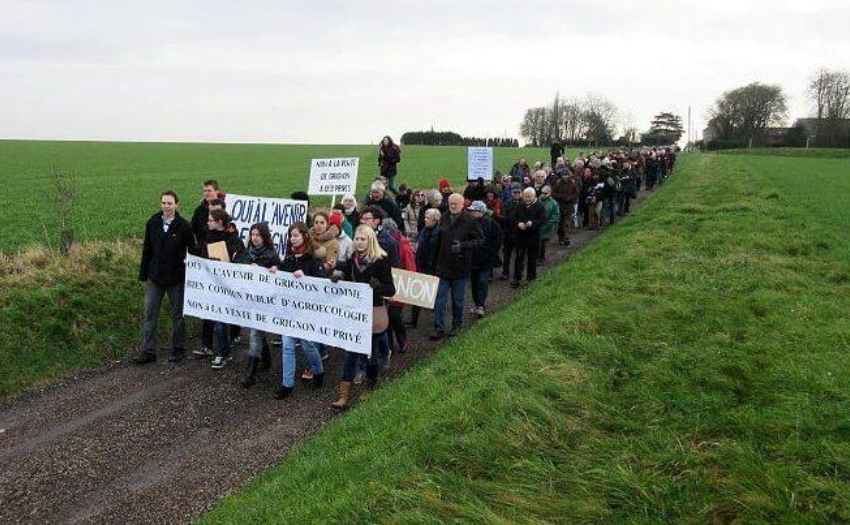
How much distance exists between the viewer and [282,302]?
8086mm

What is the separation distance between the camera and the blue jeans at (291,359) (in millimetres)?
7887

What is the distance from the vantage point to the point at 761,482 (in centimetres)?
415

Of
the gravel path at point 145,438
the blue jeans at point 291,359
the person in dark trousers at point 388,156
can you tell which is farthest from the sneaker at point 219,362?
the person in dark trousers at point 388,156

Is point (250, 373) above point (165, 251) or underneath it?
underneath

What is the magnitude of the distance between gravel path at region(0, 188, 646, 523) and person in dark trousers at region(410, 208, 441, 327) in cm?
162

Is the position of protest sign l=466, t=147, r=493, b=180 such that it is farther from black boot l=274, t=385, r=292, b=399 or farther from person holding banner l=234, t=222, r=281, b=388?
black boot l=274, t=385, r=292, b=399

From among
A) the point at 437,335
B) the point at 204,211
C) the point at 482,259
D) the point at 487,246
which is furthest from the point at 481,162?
the point at 204,211

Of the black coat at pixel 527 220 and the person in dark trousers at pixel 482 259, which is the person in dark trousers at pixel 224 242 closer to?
the person in dark trousers at pixel 482 259

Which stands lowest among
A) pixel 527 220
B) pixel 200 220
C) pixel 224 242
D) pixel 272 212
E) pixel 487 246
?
pixel 487 246

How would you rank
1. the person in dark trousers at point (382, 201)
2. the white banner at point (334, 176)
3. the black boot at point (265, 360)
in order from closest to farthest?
the black boot at point (265, 360) → the person in dark trousers at point (382, 201) → the white banner at point (334, 176)

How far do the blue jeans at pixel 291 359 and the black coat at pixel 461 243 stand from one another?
2.69m

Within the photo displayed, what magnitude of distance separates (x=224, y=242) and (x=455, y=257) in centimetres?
345

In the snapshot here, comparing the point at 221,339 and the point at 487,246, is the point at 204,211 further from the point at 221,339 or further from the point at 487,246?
the point at 487,246

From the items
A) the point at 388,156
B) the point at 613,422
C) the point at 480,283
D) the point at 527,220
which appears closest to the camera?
the point at 613,422
